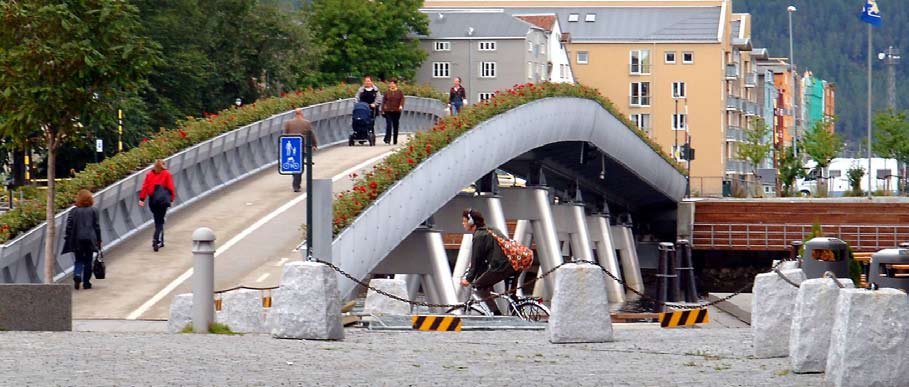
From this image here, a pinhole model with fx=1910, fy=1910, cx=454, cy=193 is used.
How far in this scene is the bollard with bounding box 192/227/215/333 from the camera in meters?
18.6

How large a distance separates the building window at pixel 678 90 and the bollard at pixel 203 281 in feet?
381

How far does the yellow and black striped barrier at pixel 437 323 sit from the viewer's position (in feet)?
67.9

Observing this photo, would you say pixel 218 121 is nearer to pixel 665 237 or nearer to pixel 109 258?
pixel 109 258

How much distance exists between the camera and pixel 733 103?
134 meters

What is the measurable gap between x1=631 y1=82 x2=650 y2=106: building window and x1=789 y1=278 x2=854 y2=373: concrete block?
12230cm

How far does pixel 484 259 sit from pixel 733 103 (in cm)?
11352

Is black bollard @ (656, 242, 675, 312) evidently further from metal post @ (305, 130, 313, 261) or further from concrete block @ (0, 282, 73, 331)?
concrete block @ (0, 282, 73, 331)

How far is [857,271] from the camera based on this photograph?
2541 cm

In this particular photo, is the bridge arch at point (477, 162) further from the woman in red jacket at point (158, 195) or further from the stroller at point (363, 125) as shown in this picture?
the stroller at point (363, 125)

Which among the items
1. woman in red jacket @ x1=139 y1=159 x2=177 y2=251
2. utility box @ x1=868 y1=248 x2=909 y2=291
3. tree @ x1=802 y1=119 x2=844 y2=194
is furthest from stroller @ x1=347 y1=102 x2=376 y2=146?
tree @ x1=802 y1=119 x2=844 y2=194

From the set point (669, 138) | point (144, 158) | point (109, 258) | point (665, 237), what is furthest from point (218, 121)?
point (669, 138)

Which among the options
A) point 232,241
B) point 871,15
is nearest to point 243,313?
point 232,241

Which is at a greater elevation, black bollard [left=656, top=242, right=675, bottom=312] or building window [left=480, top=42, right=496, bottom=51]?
building window [left=480, top=42, right=496, bottom=51]

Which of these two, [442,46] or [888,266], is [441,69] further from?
[888,266]
